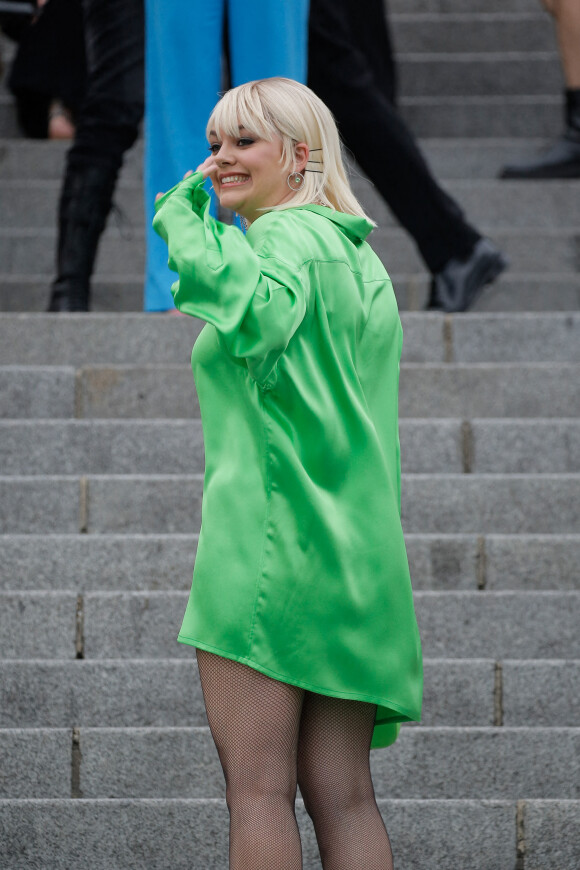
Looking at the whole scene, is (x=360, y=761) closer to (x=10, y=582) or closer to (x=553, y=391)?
(x=10, y=582)

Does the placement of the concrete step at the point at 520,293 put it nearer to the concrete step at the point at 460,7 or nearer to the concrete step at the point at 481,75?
the concrete step at the point at 481,75

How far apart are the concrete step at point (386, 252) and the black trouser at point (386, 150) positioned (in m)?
1.36

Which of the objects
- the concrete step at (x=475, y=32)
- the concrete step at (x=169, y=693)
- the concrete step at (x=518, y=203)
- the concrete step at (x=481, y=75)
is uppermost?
the concrete step at (x=475, y=32)

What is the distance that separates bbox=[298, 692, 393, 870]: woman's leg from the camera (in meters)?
2.62

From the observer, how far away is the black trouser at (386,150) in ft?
19.7

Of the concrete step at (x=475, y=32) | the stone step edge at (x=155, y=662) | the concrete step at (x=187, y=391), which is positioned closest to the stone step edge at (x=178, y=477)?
the concrete step at (x=187, y=391)

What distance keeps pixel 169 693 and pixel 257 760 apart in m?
1.55

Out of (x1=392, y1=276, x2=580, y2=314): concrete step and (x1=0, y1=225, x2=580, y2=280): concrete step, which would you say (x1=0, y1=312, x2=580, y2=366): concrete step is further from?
(x1=0, y1=225, x2=580, y2=280): concrete step

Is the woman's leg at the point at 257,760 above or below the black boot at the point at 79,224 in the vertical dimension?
below

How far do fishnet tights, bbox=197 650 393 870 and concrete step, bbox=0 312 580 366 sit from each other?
3.12 metres

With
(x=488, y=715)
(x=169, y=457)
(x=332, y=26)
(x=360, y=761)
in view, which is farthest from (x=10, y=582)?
(x=332, y=26)

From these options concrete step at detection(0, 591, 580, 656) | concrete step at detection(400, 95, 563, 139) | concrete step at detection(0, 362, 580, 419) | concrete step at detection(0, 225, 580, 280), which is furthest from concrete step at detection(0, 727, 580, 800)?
concrete step at detection(400, 95, 563, 139)

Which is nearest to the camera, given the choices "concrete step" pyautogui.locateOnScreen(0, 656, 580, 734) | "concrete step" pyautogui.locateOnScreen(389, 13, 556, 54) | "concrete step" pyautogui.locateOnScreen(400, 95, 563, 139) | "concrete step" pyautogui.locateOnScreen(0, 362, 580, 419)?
"concrete step" pyautogui.locateOnScreen(0, 656, 580, 734)

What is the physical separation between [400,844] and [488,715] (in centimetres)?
A: 64
